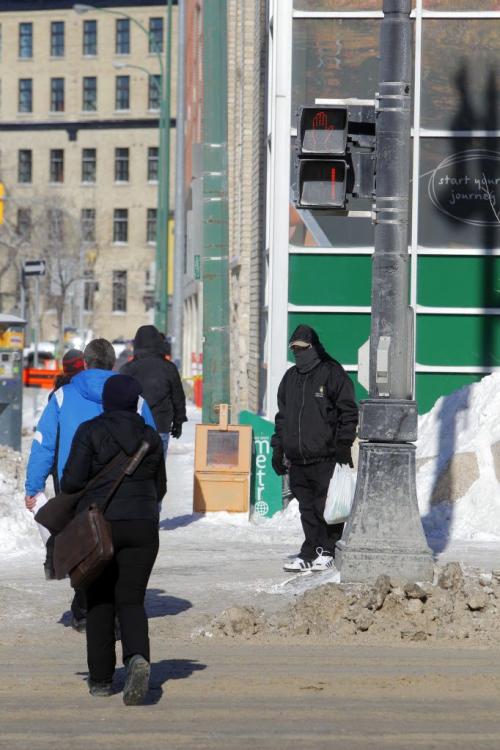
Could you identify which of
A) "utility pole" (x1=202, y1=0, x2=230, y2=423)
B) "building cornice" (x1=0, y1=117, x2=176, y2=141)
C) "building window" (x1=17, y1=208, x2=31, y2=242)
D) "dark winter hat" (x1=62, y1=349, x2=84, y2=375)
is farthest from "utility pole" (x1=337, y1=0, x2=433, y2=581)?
"building cornice" (x1=0, y1=117, x2=176, y2=141)

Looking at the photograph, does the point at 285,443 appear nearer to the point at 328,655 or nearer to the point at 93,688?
the point at 328,655

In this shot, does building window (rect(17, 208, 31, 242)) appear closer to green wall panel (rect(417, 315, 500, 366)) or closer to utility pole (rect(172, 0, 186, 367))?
utility pole (rect(172, 0, 186, 367))

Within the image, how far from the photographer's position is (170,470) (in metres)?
19.4

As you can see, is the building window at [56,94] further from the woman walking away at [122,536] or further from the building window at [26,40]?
the woman walking away at [122,536]

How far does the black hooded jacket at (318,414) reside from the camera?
35.6 ft

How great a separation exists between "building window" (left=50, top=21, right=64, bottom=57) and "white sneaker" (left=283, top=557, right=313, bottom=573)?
92.4 m

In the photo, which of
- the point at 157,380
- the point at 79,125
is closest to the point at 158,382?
the point at 157,380

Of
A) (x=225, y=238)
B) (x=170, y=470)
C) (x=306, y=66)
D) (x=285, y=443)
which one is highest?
(x=306, y=66)

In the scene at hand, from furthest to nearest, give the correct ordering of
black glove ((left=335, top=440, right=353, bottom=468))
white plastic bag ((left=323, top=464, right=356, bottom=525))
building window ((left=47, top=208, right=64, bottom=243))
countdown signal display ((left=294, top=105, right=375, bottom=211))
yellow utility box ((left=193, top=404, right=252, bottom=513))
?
building window ((left=47, top=208, right=64, bottom=243)) → yellow utility box ((left=193, top=404, right=252, bottom=513)) → black glove ((left=335, top=440, right=353, bottom=468)) → white plastic bag ((left=323, top=464, right=356, bottom=525)) → countdown signal display ((left=294, top=105, right=375, bottom=211))

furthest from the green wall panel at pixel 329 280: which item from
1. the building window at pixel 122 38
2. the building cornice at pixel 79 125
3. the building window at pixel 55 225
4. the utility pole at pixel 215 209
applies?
the building window at pixel 122 38

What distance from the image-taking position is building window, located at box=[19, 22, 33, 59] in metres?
101

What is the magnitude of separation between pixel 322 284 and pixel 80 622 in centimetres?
834

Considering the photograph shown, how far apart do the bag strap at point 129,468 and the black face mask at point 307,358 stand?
4128mm

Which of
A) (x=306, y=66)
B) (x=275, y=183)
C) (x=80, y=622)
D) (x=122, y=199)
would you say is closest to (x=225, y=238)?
(x=275, y=183)
